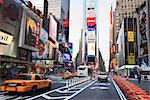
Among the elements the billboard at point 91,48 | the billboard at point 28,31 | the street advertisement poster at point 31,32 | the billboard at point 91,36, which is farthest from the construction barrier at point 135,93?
the billboard at point 91,36

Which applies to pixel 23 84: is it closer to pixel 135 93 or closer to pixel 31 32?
pixel 135 93

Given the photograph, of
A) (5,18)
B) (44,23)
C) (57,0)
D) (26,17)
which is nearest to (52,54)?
(44,23)

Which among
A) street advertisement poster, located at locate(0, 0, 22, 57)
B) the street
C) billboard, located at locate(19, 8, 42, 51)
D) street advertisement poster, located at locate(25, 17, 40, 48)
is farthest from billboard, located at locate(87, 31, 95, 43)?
the street

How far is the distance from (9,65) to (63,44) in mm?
93722

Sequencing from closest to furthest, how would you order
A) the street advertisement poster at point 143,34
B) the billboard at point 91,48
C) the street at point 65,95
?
the street at point 65,95, the street advertisement poster at point 143,34, the billboard at point 91,48

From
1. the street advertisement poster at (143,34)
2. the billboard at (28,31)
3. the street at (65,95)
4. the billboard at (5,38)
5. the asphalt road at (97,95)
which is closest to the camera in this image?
the street at (65,95)

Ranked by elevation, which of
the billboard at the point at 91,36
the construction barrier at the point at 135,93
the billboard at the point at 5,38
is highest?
the billboard at the point at 91,36

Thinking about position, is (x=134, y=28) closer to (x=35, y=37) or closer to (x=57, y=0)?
(x=35, y=37)

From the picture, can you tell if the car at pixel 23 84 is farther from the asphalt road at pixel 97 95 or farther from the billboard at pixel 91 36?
the billboard at pixel 91 36

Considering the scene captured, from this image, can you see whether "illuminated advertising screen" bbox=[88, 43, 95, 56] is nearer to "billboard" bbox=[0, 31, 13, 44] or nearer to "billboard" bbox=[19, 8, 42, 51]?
"billboard" bbox=[19, 8, 42, 51]

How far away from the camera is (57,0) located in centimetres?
17650

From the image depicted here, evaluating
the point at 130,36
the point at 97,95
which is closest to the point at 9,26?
the point at 97,95

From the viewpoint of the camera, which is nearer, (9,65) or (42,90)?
(42,90)

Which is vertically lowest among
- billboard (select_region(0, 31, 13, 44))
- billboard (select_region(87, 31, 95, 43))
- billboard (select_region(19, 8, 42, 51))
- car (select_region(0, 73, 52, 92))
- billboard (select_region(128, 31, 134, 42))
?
car (select_region(0, 73, 52, 92))
